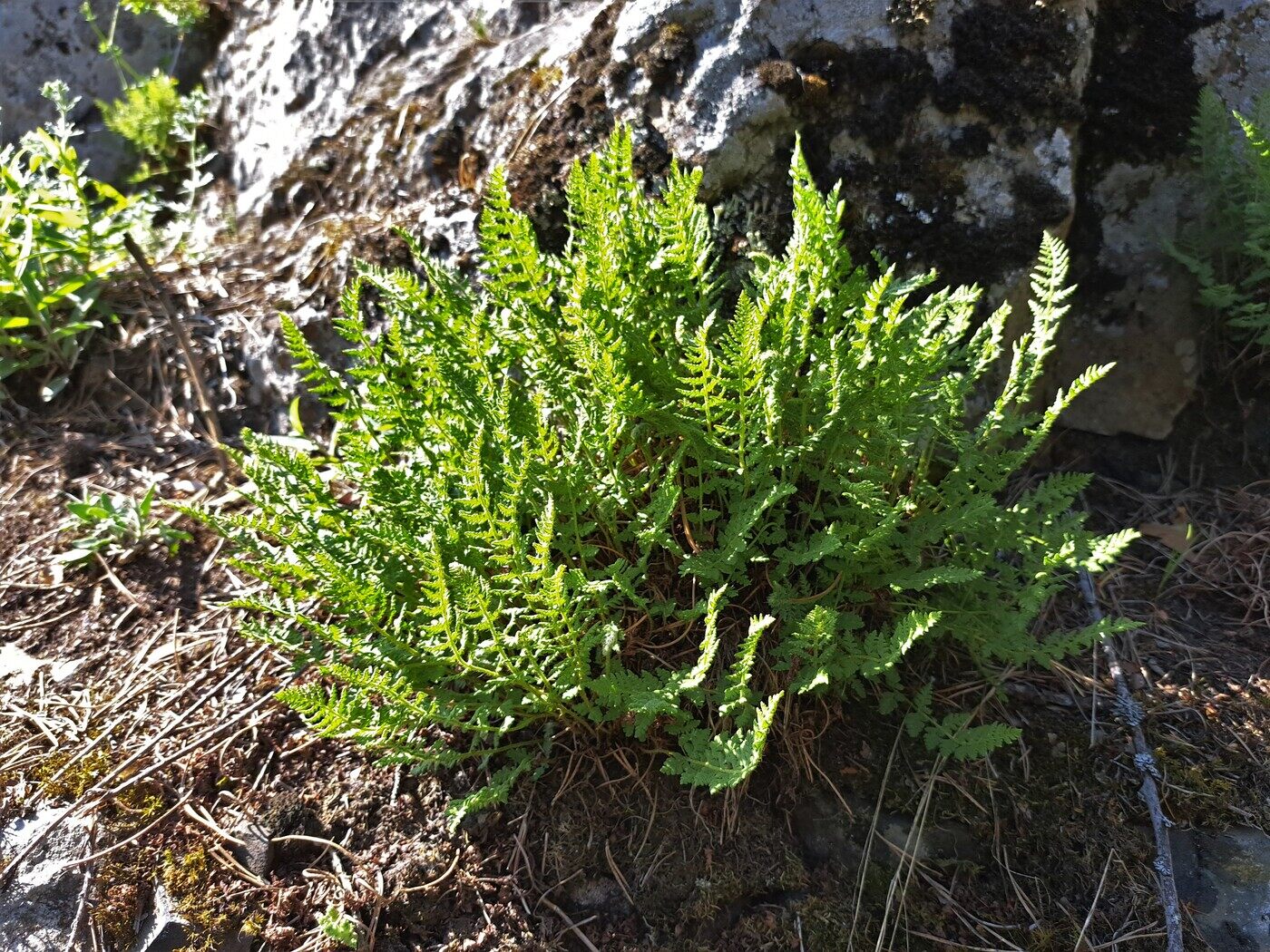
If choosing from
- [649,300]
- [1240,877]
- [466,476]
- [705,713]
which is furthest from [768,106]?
[1240,877]

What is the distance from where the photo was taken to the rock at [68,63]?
14.9ft

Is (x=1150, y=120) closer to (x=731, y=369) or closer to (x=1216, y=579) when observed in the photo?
(x=1216, y=579)

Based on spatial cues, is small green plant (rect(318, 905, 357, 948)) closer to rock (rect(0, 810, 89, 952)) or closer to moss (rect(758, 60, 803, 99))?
rock (rect(0, 810, 89, 952))

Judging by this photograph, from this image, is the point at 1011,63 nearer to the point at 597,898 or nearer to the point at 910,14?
the point at 910,14

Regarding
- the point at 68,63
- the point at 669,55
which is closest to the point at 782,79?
the point at 669,55


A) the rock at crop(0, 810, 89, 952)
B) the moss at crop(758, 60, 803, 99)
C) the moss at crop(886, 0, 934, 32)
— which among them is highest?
the moss at crop(886, 0, 934, 32)

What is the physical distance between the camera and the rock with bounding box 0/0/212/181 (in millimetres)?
4527

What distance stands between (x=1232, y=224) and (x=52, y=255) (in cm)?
376

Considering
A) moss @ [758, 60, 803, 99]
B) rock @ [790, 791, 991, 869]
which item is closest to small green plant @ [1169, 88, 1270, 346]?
moss @ [758, 60, 803, 99]

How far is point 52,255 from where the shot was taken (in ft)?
11.0

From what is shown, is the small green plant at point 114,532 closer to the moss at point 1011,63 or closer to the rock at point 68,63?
the rock at point 68,63

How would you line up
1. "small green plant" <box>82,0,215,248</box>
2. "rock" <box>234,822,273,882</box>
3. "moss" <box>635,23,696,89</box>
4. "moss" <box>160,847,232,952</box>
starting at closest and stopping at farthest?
1. "moss" <box>160,847,232,952</box>
2. "rock" <box>234,822,273,882</box>
3. "moss" <box>635,23,696,89</box>
4. "small green plant" <box>82,0,215,248</box>

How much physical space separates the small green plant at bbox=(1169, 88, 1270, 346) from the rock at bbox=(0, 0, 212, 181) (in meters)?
4.39

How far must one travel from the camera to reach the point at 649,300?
230 centimetres
